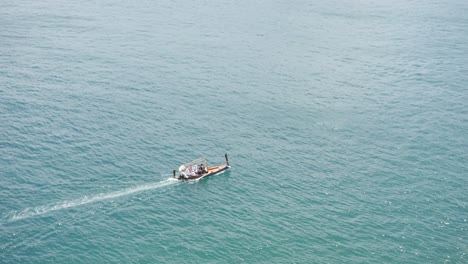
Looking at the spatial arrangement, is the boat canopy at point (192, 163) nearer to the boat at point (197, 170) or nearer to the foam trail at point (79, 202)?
the boat at point (197, 170)

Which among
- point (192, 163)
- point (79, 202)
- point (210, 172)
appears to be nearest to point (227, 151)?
point (210, 172)

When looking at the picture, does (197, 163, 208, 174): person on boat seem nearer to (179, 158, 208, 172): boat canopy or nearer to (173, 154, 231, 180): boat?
(173, 154, 231, 180): boat

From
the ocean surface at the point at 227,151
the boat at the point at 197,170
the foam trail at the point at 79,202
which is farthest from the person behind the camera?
the boat at the point at 197,170

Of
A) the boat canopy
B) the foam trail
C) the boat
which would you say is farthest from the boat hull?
A: the foam trail

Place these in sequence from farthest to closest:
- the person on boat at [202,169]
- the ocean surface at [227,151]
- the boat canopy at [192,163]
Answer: the person on boat at [202,169] → the boat canopy at [192,163] → the ocean surface at [227,151]

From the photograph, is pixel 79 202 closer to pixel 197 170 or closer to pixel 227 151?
pixel 197 170

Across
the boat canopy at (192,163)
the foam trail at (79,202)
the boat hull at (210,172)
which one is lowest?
the foam trail at (79,202)

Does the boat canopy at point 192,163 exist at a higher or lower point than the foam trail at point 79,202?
higher

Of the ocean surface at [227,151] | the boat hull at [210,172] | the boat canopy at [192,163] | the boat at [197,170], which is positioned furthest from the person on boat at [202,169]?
the ocean surface at [227,151]
